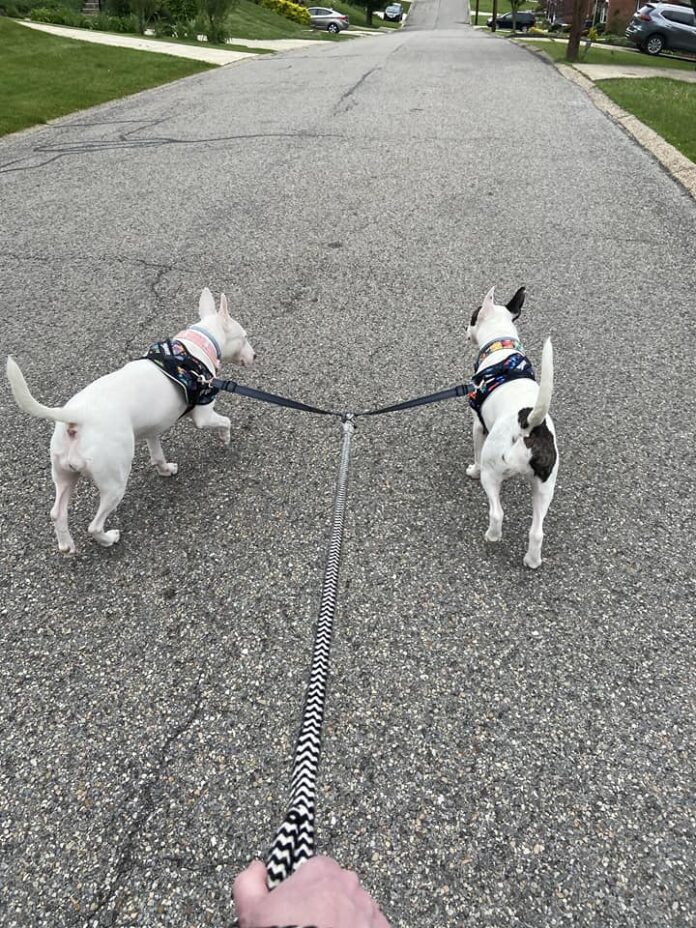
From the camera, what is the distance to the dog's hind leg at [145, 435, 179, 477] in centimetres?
341

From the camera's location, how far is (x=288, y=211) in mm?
7297

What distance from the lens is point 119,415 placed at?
2781 mm

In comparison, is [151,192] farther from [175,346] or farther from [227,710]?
[227,710]

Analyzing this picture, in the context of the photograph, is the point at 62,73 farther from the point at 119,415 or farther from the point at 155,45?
the point at 119,415

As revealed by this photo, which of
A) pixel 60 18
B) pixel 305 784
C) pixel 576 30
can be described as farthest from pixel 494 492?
pixel 60 18

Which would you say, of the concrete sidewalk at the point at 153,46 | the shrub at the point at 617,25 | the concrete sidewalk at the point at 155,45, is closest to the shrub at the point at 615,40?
the shrub at the point at 617,25

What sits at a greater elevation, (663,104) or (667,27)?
(667,27)

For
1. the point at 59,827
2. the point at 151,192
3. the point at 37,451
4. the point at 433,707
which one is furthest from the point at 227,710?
the point at 151,192

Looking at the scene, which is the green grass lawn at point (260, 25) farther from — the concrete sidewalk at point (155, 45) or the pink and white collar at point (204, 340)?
the pink and white collar at point (204, 340)

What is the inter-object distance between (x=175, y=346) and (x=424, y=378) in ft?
6.01

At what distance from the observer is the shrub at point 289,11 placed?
40000 millimetres

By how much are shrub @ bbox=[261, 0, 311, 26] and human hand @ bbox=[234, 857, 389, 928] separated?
160ft

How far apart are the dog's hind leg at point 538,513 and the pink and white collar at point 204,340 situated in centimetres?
185

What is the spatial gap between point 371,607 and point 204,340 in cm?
176
